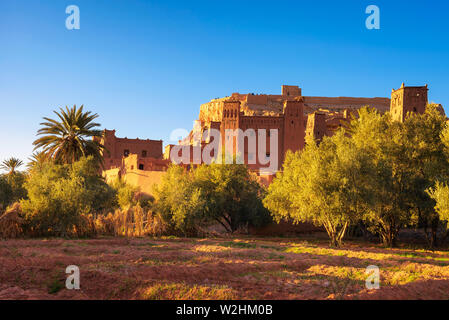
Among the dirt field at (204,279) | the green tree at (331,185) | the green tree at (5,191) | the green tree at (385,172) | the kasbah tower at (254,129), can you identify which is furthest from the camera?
the kasbah tower at (254,129)

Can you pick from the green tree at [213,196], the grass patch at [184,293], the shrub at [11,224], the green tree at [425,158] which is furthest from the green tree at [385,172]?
the shrub at [11,224]

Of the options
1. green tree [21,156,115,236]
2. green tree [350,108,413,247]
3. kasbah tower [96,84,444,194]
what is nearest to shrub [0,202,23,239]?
green tree [21,156,115,236]

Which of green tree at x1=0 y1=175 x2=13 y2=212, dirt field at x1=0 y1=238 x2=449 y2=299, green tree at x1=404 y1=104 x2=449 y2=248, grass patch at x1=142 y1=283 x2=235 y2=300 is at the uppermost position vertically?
green tree at x1=404 y1=104 x2=449 y2=248

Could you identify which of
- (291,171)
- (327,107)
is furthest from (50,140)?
(327,107)

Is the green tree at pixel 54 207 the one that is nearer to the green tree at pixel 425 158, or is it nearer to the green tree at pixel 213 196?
the green tree at pixel 213 196

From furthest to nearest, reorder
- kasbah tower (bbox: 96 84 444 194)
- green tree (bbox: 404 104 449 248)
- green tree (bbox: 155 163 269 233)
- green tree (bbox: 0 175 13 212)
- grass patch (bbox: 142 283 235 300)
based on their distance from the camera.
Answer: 1. kasbah tower (bbox: 96 84 444 194)
2. green tree (bbox: 0 175 13 212)
3. green tree (bbox: 155 163 269 233)
4. green tree (bbox: 404 104 449 248)
5. grass patch (bbox: 142 283 235 300)

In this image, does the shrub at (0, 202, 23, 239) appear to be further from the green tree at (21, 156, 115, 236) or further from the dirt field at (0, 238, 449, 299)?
the dirt field at (0, 238, 449, 299)

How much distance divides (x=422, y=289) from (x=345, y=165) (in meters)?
12.0

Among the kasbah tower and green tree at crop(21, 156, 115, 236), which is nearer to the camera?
green tree at crop(21, 156, 115, 236)

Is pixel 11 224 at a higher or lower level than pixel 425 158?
lower

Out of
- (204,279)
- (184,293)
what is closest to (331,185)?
(204,279)

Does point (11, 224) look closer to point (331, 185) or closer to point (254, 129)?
point (331, 185)
